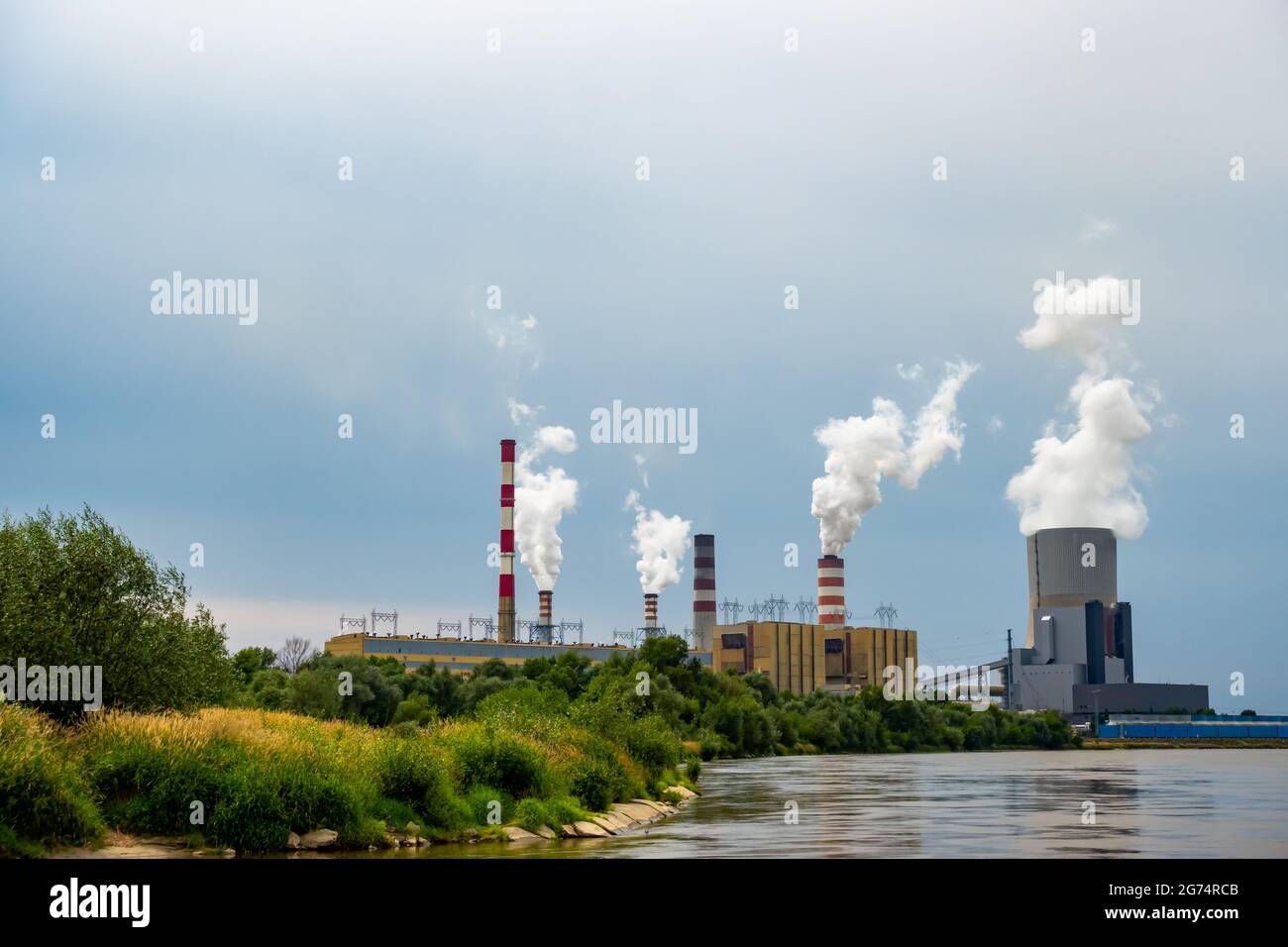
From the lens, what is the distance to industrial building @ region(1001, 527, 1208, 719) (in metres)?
164

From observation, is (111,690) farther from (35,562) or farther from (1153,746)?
(1153,746)

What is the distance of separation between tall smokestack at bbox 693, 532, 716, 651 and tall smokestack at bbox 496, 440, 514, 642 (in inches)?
1009

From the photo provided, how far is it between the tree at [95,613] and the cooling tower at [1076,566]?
470 feet

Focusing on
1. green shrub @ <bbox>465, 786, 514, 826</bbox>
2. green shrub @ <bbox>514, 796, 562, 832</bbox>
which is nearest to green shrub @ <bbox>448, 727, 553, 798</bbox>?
green shrub @ <bbox>465, 786, 514, 826</bbox>

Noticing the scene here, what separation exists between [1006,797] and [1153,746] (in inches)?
4690

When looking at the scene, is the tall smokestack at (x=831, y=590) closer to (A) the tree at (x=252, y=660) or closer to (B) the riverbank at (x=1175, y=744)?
(B) the riverbank at (x=1175, y=744)

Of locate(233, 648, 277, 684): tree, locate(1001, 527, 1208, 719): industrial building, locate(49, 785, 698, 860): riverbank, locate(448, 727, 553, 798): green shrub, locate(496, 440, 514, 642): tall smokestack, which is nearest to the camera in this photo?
locate(49, 785, 698, 860): riverbank

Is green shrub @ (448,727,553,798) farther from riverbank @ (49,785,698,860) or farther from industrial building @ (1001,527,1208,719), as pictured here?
industrial building @ (1001,527,1208,719)

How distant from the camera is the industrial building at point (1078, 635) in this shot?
164375 mm

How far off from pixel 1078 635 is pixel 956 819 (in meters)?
133

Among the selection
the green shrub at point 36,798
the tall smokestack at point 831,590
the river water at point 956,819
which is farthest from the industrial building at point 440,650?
the green shrub at point 36,798

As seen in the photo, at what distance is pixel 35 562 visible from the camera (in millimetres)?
33562
